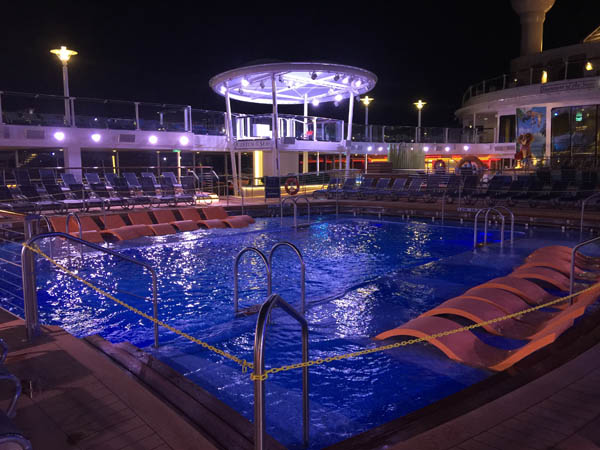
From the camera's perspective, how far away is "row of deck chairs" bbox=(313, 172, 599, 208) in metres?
15.1

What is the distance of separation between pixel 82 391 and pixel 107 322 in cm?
330

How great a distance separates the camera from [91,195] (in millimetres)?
15758

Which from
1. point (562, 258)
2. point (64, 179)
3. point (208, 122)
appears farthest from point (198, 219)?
point (562, 258)

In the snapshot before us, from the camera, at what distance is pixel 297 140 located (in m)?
22.9

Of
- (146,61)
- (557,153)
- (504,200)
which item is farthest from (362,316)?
(146,61)

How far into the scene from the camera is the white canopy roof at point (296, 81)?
63.0 feet

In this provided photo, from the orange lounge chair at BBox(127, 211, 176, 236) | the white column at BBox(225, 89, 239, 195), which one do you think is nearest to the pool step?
the orange lounge chair at BBox(127, 211, 176, 236)

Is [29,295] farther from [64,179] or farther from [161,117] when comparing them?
[161,117]

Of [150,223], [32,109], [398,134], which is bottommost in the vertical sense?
[150,223]

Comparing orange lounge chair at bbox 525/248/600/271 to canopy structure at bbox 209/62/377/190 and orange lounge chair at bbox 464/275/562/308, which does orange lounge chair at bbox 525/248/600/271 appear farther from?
canopy structure at bbox 209/62/377/190

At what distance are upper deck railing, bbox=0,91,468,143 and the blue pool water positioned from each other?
8.65 meters

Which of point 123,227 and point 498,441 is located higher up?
point 123,227

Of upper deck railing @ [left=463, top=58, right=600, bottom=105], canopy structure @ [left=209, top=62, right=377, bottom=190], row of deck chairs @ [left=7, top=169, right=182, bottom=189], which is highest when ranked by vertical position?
upper deck railing @ [left=463, top=58, right=600, bottom=105]

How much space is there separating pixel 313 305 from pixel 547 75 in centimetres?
2896
